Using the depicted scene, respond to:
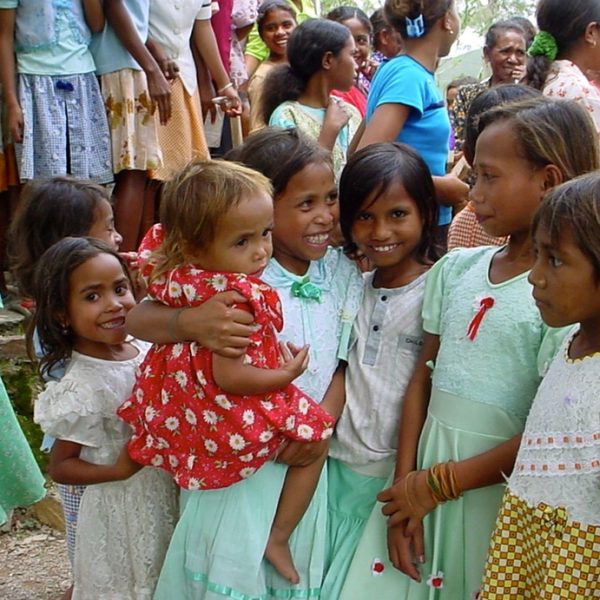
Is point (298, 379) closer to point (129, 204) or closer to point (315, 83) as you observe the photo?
point (315, 83)

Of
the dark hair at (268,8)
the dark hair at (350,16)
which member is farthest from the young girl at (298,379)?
the dark hair at (350,16)

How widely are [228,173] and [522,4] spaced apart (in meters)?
14.4

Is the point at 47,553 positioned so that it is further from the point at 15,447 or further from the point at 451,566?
the point at 451,566

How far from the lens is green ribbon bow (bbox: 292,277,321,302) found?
2.11 metres

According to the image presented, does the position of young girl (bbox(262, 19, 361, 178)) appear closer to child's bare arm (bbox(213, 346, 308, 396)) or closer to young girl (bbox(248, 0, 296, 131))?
young girl (bbox(248, 0, 296, 131))

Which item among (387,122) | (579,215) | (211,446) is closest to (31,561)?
(211,446)

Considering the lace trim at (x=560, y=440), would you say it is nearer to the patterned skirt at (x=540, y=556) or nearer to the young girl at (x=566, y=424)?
the young girl at (x=566, y=424)

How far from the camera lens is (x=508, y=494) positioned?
176cm

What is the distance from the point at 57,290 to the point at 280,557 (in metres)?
0.87

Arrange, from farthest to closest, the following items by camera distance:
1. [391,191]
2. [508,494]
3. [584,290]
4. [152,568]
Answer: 1. [152,568]
2. [391,191]
3. [508,494]
4. [584,290]

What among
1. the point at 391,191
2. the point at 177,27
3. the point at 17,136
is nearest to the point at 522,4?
the point at 177,27

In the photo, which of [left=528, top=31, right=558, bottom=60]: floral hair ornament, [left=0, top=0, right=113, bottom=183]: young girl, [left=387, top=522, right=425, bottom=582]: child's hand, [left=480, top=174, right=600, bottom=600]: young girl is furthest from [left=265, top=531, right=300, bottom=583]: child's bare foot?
[left=0, top=0, right=113, bottom=183]: young girl

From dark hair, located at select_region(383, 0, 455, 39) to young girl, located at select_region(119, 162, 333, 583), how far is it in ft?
5.37

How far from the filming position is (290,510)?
2025mm
